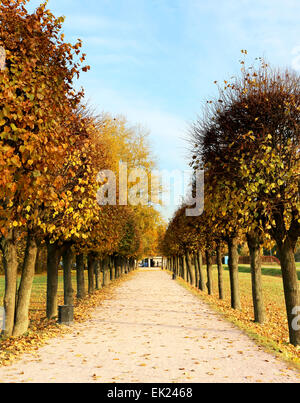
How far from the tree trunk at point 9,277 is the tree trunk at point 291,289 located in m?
7.70

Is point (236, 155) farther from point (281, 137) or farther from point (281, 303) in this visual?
point (281, 303)

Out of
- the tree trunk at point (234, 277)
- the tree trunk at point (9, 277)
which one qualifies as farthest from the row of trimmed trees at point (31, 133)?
the tree trunk at point (234, 277)

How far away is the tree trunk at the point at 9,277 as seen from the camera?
36.8 feet

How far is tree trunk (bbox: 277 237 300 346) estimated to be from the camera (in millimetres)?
11094

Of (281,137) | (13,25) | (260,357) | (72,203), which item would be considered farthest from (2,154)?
(281,137)

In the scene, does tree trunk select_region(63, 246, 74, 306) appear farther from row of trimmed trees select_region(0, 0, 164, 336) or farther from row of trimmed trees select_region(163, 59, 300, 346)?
row of trimmed trees select_region(163, 59, 300, 346)

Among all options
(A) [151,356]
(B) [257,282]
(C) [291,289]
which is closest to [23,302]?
(A) [151,356]

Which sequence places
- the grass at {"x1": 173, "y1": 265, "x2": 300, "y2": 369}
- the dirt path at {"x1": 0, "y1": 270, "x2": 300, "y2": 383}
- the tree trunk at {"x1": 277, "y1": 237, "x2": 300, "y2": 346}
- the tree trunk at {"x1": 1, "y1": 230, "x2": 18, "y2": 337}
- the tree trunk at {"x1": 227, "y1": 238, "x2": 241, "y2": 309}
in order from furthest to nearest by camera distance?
the tree trunk at {"x1": 227, "y1": 238, "x2": 241, "y2": 309}, the tree trunk at {"x1": 1, "y1": 230, "x2": 18, "y2": 337}, the tree trunk at {"x1": 277, "y1": 237, "x2": 300, "y2": 346}, the grass at {"x1": 173, "y1": 265, "x2": 300, "y2": 369}, the dirt path at {"x1": 0, "y1": 270, "x2": 300, "y2": 383}

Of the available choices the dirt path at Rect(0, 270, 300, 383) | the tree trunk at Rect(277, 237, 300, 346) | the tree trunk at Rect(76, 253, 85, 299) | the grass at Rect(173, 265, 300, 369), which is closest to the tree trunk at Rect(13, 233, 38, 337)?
the dirt path at Rect(0, 270, 300, 383)

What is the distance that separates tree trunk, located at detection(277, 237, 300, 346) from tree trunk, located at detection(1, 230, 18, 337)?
25.3 feet

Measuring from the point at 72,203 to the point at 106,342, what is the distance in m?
4.43

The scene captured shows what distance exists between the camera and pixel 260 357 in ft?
27.9

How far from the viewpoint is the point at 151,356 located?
8516 mm

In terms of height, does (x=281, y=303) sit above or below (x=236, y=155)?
below
